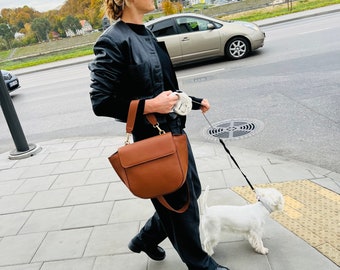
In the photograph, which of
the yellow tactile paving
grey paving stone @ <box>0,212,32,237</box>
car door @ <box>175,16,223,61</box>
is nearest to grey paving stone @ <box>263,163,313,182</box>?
the yellow tactile paving

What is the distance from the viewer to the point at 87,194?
398cm

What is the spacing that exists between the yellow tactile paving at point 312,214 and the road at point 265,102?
65cm

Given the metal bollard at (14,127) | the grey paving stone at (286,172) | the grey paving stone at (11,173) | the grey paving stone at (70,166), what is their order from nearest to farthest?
the grey paving stone at (286,172) → the grey paving stone at (70,166) → the grey paving stone at (11,173) → the metal bollard at (14,127)

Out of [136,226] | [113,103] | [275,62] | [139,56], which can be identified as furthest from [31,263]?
[275,62]

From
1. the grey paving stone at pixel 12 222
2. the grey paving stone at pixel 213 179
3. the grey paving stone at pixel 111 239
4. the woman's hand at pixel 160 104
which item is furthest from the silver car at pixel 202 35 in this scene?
the woman's hand at pixel 160 104

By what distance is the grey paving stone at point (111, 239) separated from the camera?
9.52 feet

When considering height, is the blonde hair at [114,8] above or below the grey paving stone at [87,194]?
above

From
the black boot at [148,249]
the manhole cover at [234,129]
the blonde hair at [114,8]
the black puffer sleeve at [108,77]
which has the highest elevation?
the blonde hair at [114,8]

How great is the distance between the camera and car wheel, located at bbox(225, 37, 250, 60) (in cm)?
1023

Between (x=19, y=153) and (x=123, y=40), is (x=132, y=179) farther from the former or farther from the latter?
(x=19, y=153)

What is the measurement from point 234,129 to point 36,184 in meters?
2.91

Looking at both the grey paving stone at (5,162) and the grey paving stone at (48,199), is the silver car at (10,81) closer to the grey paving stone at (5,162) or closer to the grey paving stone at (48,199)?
the grey paving stone at (5,162)

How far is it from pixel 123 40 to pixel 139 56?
11 centimetres

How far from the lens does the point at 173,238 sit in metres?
2.20
